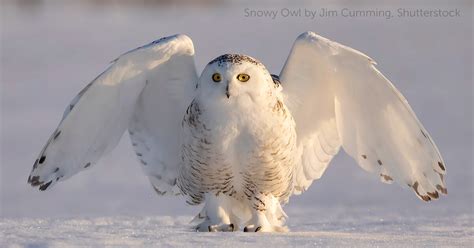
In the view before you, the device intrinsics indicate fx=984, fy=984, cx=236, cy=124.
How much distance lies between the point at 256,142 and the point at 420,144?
899mm

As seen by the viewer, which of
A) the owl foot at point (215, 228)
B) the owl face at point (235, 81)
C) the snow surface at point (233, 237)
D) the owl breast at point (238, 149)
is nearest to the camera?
the snow surface at point (233, 237)

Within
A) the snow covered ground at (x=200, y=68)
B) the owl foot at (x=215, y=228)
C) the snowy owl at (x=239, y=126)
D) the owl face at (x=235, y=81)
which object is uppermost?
the owl face at (x=235, y=81)

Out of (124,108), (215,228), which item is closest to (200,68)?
(124,108)

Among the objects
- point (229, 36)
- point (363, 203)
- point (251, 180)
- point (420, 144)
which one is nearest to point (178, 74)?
point (251, 180)

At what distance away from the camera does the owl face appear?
14.9 feet

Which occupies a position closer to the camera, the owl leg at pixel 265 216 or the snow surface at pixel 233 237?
the snow surface at pixel 233 237

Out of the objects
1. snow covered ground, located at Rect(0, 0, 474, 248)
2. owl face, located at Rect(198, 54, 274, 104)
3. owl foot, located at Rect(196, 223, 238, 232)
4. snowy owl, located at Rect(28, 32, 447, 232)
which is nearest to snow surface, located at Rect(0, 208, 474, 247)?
snow covered ground, located at Rect(0, 0, 474, 248)

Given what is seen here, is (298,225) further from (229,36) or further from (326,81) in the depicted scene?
(229,36)

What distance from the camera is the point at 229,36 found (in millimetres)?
24438

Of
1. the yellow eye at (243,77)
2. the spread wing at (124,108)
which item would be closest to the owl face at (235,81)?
the yellow eye at (243,77)

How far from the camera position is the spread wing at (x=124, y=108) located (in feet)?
16.3

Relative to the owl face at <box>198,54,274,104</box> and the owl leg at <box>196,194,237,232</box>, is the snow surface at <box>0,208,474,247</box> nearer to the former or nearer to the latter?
the owl leg at <box>196,194,237,232</box>

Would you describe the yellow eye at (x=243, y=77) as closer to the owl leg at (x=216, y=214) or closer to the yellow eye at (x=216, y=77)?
the yellow eye at (x=216, y=77)

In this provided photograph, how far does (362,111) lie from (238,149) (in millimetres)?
802
